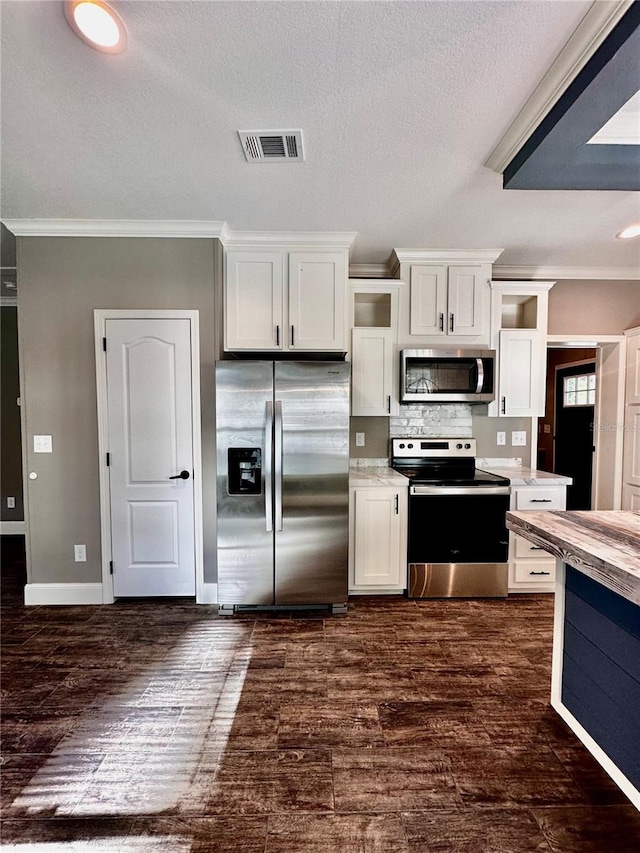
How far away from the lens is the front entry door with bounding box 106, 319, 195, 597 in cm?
277

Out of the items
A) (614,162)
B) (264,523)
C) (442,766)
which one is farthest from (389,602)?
(614,162)

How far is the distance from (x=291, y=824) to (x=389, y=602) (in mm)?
1664

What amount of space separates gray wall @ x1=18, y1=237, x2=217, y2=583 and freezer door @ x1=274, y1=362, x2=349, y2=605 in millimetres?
578

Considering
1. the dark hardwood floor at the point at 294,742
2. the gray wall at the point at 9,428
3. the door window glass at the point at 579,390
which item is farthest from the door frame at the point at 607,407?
the gray wall at the point at 9,428

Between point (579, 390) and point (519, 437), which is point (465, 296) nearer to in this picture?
point (519, 437)

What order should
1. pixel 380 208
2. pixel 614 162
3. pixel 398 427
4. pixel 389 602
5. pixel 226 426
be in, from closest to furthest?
1. pixel 614 162
2. pixel 380 208
3. pixel 226 426
4. pixel 389 602
5. pixel 398 427

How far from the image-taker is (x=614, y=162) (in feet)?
6.02

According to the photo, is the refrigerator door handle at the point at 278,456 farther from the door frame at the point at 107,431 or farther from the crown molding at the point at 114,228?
the crown molding at the point at 114,228

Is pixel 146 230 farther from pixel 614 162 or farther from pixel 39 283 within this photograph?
pixel 614 162

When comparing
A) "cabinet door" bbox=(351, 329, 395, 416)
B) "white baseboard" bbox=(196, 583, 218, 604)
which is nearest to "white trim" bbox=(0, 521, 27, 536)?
"white baseboard" bbox=(196, 583, 218, 604)

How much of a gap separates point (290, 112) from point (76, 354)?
2.17m

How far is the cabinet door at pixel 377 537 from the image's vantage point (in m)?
2.83

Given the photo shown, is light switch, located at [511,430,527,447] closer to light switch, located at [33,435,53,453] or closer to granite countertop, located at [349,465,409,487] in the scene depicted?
granite countertop, located at [349,465,409,487]

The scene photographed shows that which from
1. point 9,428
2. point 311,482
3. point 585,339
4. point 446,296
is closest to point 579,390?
point 585,339
